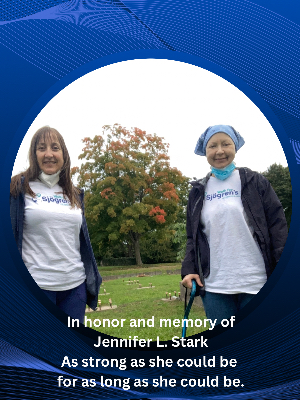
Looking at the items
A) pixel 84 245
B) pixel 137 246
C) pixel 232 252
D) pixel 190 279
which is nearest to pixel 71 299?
pixel 84 245

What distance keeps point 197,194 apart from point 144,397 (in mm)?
1269

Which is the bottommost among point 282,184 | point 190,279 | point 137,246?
point 190,279

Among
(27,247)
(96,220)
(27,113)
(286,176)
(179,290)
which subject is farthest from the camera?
(179,290)

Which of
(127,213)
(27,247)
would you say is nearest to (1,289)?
(27,247)

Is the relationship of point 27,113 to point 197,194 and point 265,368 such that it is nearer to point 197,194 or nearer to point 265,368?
point 197,194

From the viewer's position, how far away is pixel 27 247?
6.73 ft

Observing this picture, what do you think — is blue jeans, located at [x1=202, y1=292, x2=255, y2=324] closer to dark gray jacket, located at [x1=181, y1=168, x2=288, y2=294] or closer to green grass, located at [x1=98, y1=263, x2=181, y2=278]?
dark gray jacket, located at [x1=181, y1=168, x2=288, y2=294]

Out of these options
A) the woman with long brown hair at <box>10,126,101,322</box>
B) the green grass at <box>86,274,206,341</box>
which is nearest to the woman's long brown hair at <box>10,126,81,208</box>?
→ the woman with long brown hair at <box>10,126,101,322</box>

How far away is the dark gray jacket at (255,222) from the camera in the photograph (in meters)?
1.96

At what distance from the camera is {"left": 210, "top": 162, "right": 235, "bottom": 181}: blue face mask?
2117 millimetres

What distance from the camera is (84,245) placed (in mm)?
2168

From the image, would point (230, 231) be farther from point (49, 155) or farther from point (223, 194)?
point (49, 155)

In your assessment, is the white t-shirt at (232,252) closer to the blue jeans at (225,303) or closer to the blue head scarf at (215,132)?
the blue jeans at (225,303)

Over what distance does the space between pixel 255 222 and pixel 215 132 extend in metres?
0.58
